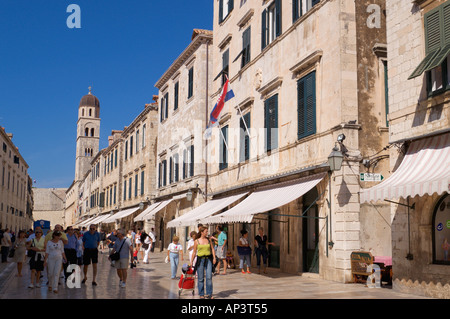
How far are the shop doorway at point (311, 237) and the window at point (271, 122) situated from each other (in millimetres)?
2503

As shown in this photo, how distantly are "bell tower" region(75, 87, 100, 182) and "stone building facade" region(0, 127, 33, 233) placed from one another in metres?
25.6

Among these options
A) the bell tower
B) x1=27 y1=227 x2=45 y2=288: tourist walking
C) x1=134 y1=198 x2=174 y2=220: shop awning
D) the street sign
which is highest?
the bell tower

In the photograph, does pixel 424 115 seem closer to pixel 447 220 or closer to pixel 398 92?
pixel 398 92

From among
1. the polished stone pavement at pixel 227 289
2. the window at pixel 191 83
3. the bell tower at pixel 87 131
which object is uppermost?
the bell tower at pixel 87 131

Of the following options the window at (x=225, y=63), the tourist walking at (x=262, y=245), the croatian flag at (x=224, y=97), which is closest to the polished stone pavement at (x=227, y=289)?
the tourist walking at (x=262, y=245)

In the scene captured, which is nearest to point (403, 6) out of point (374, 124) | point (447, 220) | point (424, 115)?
point (424, 115)

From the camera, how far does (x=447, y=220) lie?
1063 centimetres

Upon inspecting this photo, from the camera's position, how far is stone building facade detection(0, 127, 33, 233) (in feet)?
158

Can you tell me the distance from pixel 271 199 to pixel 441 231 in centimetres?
592

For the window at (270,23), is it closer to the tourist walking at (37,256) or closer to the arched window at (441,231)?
the arched window at (441,231)

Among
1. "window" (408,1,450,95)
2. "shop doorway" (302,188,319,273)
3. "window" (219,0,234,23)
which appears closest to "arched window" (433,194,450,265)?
"window" (408,1,450,95)

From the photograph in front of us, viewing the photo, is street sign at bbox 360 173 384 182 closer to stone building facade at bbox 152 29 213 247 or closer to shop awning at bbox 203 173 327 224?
shop awning at bbox 203 173 327 224

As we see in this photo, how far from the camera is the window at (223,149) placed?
75.4 ft
